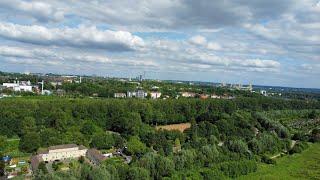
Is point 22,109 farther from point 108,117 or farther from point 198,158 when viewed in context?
point 198,158

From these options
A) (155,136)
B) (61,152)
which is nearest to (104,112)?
(155,136)

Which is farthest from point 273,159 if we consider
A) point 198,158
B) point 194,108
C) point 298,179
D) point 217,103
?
point 217,103

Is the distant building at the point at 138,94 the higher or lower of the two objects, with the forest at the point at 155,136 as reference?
higher

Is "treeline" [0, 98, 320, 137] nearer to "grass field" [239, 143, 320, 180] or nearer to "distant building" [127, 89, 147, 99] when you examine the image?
"grass field" [239, 143, 320, 180]

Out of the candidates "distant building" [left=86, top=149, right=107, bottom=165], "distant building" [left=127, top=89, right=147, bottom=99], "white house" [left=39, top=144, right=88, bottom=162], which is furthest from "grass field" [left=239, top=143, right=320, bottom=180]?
"distant building" [left=127, top=89, right=147, bottom=99]

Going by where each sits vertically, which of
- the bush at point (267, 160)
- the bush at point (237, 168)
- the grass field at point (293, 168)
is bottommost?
the grass field at point (293, 168)

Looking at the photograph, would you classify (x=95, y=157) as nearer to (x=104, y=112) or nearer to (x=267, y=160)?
(x=267, y=160)

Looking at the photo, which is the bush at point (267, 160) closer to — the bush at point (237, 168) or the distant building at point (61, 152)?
the bush at point (237, 168)

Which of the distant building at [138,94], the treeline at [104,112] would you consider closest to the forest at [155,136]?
the treeline at [104,112]
